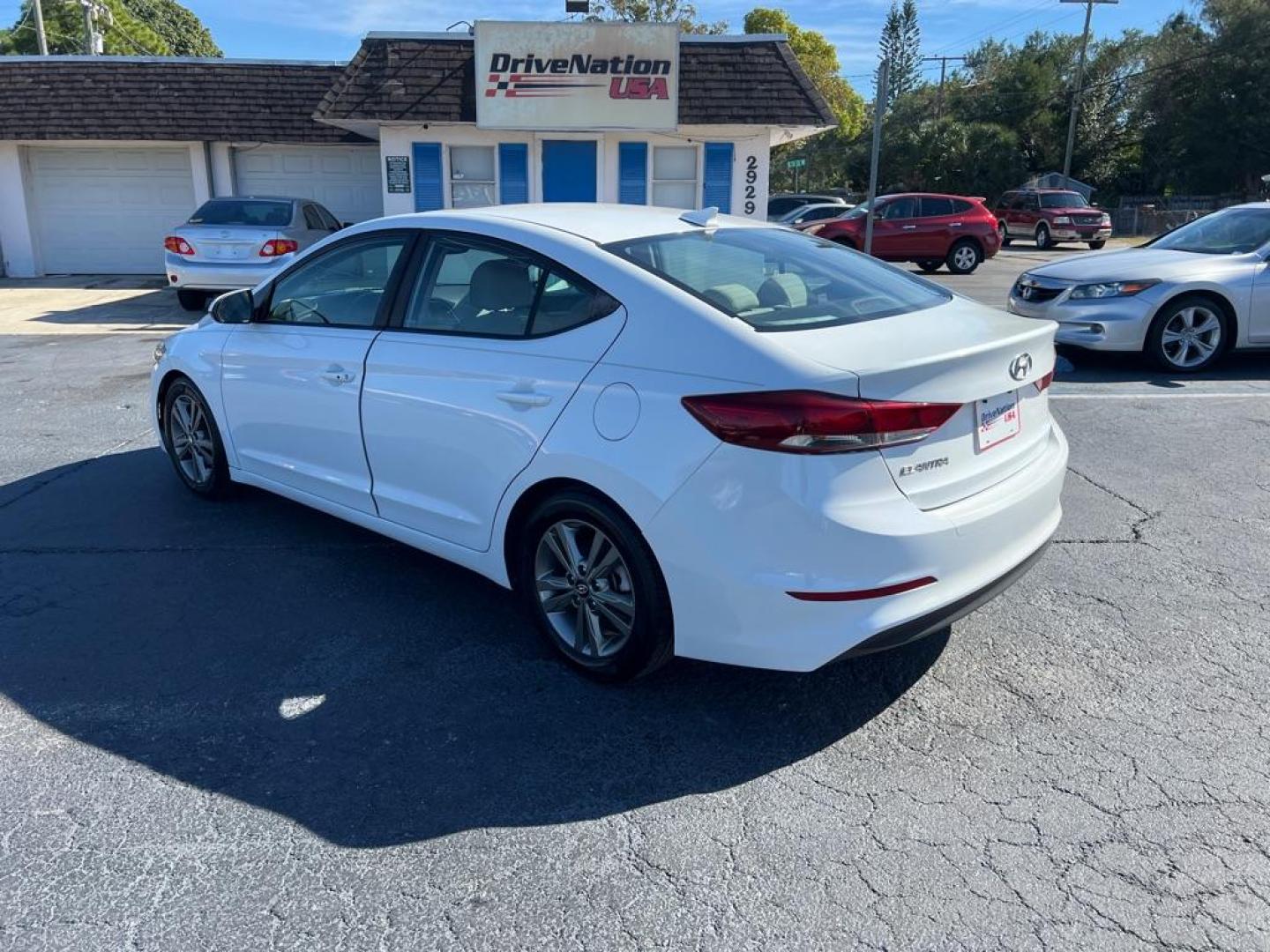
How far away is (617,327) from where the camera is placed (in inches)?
132

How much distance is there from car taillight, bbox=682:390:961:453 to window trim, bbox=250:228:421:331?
180cm

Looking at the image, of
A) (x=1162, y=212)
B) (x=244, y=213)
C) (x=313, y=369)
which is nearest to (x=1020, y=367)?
(x=313, y=369)

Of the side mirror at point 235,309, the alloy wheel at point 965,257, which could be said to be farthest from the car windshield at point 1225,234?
the alloy wheel at point 965,257

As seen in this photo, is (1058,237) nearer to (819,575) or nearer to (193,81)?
(193,81)

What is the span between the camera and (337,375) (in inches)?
169

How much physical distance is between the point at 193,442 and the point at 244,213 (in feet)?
29.6

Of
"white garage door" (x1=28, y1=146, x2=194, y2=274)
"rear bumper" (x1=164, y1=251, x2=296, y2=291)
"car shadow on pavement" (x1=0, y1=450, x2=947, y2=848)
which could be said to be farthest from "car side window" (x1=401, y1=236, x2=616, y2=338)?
"white garage door" (x1=28, y1=146, x2=194, y2=274)

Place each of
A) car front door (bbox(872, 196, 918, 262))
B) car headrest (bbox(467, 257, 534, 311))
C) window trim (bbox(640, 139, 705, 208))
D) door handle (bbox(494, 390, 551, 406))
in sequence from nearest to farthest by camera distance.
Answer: door handle (bbox(494, 390, 551, 406)) < car headrest (bbox(467, 257, 534, 311)) < window trim (bbox(640, 139, 705, 208)) < car front door (bbox(872, 196, 918, 262))

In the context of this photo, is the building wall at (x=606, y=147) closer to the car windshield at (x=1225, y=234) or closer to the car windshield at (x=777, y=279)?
the car windshield at (x=1225, y=234)

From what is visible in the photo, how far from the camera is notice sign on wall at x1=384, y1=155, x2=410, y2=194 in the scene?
1631 centimetres

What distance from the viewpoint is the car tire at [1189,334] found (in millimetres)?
8680

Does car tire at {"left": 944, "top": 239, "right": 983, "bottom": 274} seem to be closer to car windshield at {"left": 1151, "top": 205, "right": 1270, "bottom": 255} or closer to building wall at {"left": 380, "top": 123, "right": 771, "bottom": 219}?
building wall at {"left": 380, "top": 123, "right": 771, "bottom": 219}

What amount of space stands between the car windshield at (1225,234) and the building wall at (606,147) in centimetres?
793

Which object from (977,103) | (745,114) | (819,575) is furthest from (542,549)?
(977,103)
